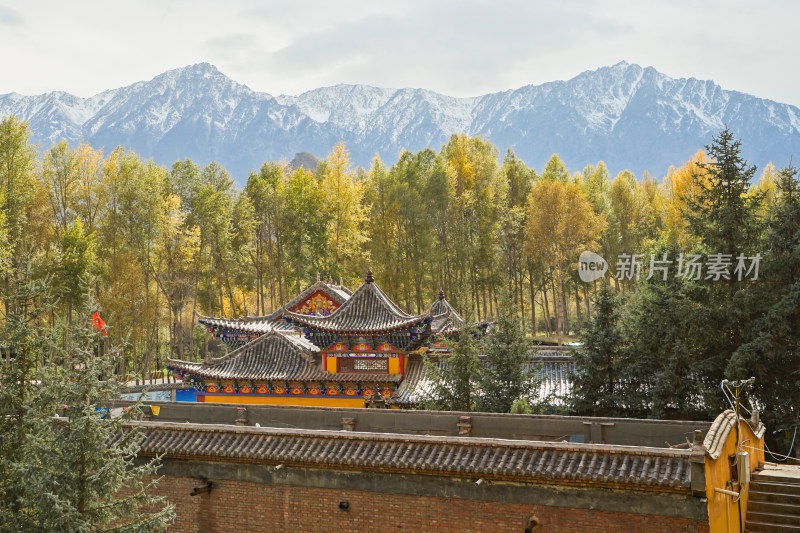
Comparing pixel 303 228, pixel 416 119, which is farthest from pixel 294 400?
pixel 416 119

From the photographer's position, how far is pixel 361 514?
9797 millimetres

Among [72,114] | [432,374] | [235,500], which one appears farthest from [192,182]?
[72,114]

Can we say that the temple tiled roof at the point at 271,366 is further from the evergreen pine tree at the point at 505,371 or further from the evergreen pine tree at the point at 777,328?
the evergreen pine tree at the point at 777,328

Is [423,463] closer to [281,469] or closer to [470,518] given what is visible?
[470,518]

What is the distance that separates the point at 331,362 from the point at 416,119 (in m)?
134

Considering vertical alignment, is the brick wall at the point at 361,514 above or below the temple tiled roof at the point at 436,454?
below

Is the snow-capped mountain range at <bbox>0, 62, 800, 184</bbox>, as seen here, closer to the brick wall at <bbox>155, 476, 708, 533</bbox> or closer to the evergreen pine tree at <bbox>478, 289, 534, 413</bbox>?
the evergreen pine tree at <bbox>478, 289, 534, 413</bbox>

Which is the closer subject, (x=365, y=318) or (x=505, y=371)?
(x=505, y=371)

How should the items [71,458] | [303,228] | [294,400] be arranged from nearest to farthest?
[71,458], [294,400], [303,228]

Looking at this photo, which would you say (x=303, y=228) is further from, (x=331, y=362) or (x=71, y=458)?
(x=71, y=458)

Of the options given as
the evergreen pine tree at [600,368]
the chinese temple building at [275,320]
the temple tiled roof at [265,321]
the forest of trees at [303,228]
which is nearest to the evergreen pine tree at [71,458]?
the evergreen pine tree at [600,368]

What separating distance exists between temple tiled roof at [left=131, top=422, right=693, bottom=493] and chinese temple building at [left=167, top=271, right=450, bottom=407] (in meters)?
6.95

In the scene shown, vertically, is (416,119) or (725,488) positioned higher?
(416,119)

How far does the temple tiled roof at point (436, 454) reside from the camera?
845cm
